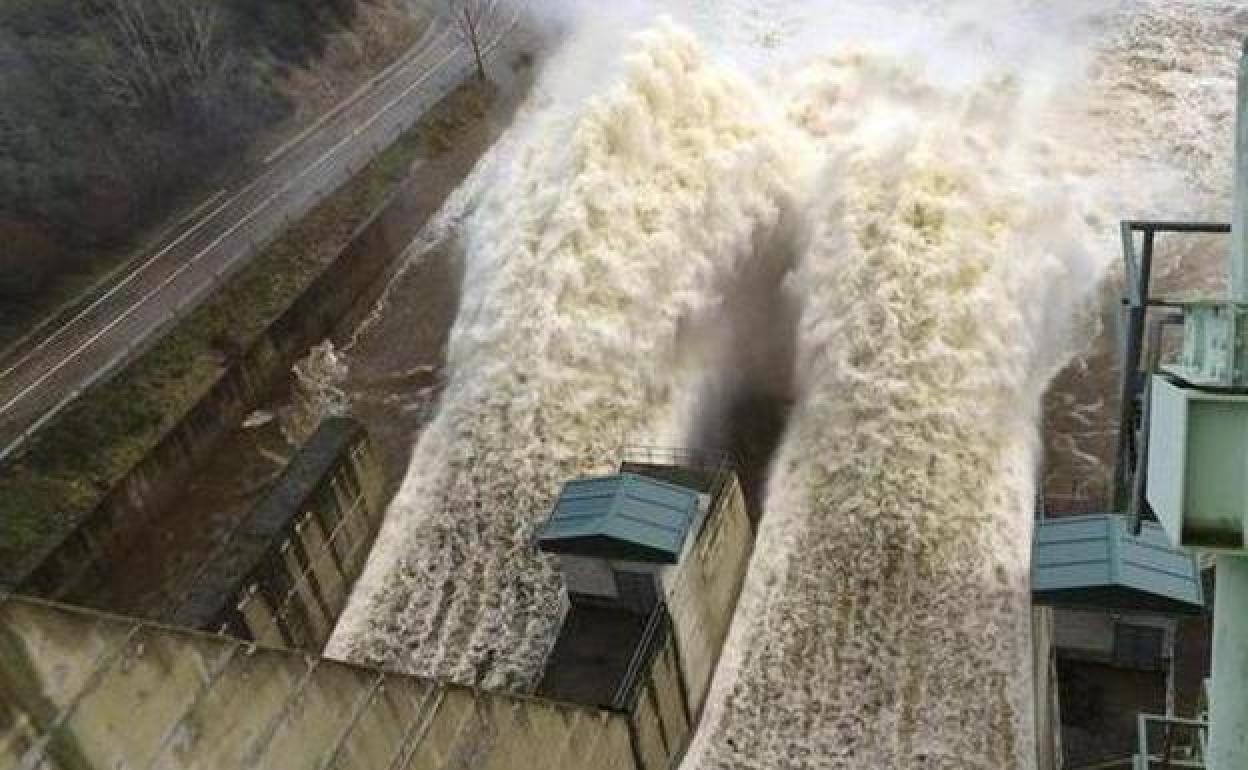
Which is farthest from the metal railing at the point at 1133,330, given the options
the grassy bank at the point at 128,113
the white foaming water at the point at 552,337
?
the grassy bank at the point at 128,113

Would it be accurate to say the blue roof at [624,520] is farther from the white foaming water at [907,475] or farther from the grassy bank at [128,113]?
the grassy bank at [128,113]

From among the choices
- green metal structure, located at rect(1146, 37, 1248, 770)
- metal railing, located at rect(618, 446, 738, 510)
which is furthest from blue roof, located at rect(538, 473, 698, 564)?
green metal structure, located at rect(1146, 37, 1248, 770)

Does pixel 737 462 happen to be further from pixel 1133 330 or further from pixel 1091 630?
pixel 1133 330

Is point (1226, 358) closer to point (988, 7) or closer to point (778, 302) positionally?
point (778, 302)

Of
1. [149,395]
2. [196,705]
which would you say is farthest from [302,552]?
[196,705]

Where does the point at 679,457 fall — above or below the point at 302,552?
below
